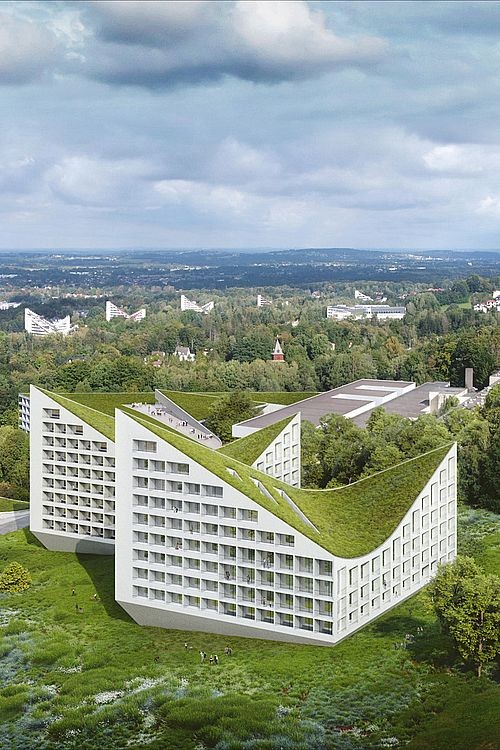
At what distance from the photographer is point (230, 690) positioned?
2692 centimetres

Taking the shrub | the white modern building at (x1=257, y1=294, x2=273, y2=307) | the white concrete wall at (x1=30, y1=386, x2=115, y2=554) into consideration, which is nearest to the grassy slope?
the white concrete wall at (x1=30, y1=386, x2=115, y2=554)

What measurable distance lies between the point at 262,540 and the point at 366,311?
133 m

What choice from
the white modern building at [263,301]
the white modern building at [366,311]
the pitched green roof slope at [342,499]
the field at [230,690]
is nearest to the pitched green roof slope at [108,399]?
the pitched green roof slope at [342,499]

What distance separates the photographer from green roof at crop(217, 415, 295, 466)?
38.9 meters

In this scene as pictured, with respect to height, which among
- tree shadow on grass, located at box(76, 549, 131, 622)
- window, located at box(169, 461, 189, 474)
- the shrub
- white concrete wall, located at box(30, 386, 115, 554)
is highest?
window, located at box(169, 461, 189, 474)

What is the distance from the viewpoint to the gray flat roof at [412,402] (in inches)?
2360

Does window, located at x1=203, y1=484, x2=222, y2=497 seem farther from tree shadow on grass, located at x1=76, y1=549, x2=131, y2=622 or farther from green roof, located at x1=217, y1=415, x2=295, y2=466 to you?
green roof, located at x1=217, y1=415, x2=295, y2=466

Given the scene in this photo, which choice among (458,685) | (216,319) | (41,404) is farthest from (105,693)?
(216,319)

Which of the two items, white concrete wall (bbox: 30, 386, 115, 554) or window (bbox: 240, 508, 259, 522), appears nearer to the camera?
window (bbox: 240, 508, 259, 522)

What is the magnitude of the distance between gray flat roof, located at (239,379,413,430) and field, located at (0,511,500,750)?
24.6m

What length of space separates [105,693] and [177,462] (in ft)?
27.4

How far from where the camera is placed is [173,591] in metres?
32.2

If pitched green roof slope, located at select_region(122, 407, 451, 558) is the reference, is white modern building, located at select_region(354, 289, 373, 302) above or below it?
above

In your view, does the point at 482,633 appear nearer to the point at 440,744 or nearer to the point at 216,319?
the point at 440,744
